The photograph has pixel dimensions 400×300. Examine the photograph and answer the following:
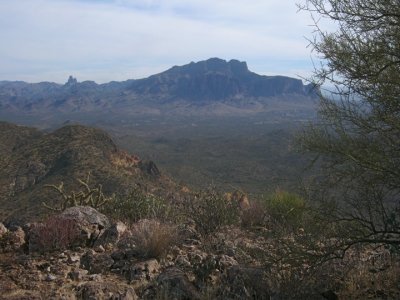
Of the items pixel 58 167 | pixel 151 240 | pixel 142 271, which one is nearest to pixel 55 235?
pixel 151 240

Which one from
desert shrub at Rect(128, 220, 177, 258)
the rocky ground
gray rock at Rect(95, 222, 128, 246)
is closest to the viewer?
the rocky ground

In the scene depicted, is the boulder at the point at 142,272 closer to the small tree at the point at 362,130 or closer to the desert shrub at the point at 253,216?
the small tree at the point at 362,130

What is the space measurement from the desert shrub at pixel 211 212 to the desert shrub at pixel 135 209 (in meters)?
0.52

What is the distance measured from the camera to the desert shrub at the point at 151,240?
21.0 feet

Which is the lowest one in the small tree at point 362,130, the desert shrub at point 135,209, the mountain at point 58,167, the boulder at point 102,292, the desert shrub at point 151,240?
the mountain at point 58,167

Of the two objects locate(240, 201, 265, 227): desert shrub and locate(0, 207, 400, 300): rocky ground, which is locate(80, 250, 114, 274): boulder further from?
locate(240, 201, 265, 227): desert shrub

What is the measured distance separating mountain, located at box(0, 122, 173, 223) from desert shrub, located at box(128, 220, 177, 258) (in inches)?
655

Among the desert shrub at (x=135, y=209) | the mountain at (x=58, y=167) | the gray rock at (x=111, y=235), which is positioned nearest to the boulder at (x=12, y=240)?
the gray rock at (x=111, y=235)

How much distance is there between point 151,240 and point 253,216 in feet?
11.8

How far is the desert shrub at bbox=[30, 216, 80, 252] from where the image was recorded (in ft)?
21.2

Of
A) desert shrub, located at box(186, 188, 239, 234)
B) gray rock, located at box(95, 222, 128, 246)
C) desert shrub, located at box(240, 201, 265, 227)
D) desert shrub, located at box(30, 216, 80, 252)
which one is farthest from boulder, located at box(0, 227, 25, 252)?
desert shrub, located at box(240, 201, 265, 227)

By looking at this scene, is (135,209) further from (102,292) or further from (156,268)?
(102,292)

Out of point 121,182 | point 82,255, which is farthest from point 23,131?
point 82,255

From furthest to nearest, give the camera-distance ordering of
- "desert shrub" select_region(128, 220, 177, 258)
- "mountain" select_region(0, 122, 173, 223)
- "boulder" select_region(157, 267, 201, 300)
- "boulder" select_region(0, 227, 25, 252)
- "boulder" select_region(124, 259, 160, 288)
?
"mountain" select_region(0, 122, 173, 223) < "boulder" select_region(0, 227, 25, 252) < "desert shrub" select_region(128, 220, 177, 258) < "boulder" select_region(124, 259, 160, 288) < "boulder" select_region(157, 267, 201, 300)
